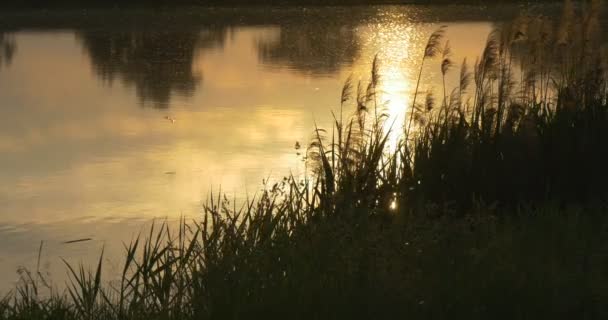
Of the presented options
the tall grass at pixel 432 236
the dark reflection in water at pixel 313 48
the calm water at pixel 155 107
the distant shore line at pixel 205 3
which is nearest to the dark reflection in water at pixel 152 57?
the calm water at pixel 155 107

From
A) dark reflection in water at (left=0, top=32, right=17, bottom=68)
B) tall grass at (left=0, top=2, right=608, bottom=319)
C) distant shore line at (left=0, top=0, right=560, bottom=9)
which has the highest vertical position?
tall grass at (left=0, top=2, right=608, bottom=319)

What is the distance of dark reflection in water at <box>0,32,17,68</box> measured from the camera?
1719 cm

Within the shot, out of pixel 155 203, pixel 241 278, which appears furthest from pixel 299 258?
pixel 155 203

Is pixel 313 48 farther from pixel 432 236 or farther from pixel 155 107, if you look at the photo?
pixel 432 236

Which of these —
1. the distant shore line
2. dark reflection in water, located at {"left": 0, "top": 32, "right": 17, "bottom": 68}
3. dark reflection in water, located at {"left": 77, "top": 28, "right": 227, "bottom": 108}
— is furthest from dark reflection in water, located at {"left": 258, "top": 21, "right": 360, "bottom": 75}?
the distant shore line

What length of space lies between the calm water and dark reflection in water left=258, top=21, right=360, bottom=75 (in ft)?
0.15

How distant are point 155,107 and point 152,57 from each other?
570 cm

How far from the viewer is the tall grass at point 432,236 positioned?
4.55m

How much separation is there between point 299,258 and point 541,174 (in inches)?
100

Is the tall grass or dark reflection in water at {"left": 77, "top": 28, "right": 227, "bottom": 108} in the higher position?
the tall grass

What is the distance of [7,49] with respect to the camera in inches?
729

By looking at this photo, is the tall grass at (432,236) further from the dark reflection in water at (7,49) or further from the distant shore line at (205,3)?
the distant shore line at (205,3)

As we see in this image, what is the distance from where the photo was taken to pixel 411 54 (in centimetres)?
1802

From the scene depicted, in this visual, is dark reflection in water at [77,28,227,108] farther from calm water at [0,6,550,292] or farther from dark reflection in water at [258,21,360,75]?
dark reflection in water at [258,21,360,75]
